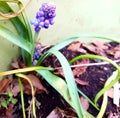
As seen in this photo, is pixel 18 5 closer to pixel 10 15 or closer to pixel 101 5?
pixel 10 15

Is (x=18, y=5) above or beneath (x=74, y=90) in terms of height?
above

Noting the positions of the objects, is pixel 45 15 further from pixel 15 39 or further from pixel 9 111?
pixel 9 111

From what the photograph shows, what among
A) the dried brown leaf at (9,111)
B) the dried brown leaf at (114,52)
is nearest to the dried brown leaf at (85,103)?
the dried brown leaf at (9,111)

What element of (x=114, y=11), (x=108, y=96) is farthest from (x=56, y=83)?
(x=114, y=11)

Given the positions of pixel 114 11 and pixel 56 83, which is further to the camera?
pixel 114 11

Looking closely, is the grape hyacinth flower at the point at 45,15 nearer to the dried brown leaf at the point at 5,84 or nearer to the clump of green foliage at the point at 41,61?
the clump of green foliage at the point at 41,61

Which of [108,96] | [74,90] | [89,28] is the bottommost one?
[108,96]
